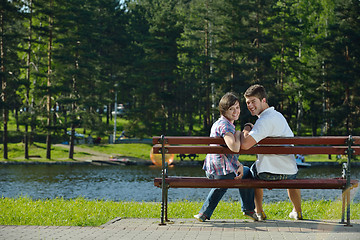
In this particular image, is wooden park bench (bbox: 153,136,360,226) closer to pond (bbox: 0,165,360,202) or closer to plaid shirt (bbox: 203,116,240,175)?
plaid shirt (bbox: 203,116,240,175)

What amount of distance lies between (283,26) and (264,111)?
45748 mm

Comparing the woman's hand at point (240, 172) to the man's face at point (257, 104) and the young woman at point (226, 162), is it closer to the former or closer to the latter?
the young woman at point (226, 162)

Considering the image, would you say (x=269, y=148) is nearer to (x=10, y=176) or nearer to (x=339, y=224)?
(x=339, y=224)

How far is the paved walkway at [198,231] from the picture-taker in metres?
6.60

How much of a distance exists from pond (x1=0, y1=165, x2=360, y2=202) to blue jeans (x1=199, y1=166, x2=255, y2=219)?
304 inches

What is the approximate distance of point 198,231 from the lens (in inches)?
274

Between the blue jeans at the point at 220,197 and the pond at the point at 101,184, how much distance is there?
304 inches

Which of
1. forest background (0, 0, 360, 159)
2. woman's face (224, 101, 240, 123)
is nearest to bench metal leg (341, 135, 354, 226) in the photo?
woman's face (224, 101, 240, 123)

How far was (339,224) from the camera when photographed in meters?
7.42

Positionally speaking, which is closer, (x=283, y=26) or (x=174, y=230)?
(x=174, y=230)

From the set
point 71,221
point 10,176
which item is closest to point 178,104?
point 10,176

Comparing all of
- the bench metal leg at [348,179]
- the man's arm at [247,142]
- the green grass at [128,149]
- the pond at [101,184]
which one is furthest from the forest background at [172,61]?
the bench metal leg at [348,179]

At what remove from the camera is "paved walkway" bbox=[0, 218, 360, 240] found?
21.6 feet

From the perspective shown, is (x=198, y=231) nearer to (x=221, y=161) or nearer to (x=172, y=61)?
(x=221, y=161)
